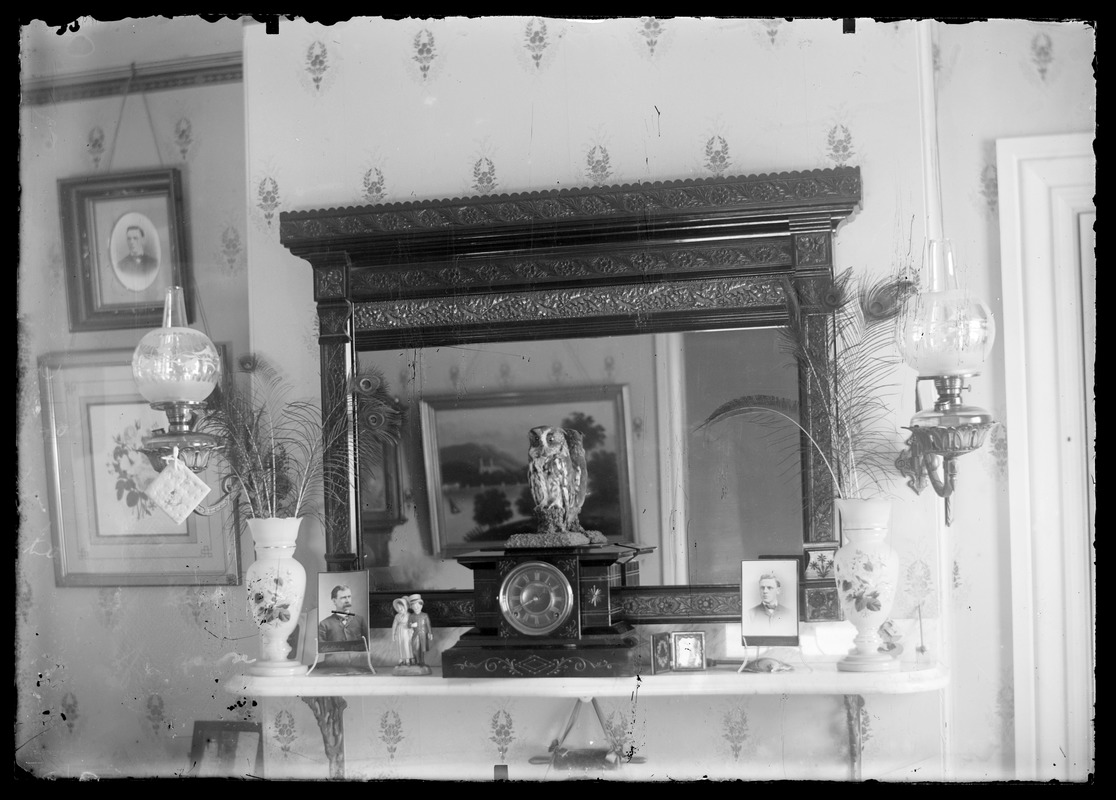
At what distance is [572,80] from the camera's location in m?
3.27

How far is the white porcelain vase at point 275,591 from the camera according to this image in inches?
124

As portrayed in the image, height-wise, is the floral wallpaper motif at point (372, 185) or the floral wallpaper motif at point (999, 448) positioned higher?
the floral wallpaper motif at point (372, 185)

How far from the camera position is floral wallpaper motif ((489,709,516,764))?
3219 millimetres

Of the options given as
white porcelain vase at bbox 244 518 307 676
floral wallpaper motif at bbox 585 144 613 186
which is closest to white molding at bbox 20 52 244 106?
floral wallpaper motif at bbox 585 144 613 186

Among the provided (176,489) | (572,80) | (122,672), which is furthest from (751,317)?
(122,672)

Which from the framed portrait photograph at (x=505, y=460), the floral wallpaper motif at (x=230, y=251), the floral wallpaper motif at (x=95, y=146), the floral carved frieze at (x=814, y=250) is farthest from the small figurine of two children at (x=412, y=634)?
the floral wallpaper motif at (x=95, y=146)

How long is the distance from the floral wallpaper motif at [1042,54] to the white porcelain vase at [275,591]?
7.97 ft

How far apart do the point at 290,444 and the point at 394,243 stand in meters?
0.67

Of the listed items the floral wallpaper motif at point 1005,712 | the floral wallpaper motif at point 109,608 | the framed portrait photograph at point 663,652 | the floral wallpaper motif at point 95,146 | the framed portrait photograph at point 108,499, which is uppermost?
the floral wallpaper motif at point 95,146

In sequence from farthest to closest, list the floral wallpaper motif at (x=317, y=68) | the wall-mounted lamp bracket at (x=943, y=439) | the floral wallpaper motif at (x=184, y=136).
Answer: the floral wallpaper motif at (x=184, y=136) → the floral wallpaper motif at (x=317, y=68) → the wall-mounted lamp bracket at (x=943, y=439)

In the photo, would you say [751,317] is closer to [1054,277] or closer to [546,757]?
[1054,277]

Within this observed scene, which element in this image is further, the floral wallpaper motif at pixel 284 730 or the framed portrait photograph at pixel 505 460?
the floral wallpaper motif at pixel 284 730

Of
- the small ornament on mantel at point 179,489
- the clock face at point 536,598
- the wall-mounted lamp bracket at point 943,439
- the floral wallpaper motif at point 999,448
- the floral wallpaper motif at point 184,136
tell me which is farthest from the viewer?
the floral wallpaper motif at point 184,136

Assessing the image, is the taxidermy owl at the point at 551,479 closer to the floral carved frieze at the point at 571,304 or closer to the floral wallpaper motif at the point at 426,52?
the floral carved frieze at the point at 571,304
